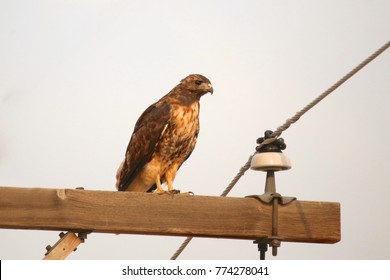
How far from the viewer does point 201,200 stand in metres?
5.26

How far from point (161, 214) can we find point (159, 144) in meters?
2.67

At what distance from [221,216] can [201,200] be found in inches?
6.5

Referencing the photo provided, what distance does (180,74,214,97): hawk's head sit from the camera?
819 cm

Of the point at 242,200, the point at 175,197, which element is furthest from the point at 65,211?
the point at 242,200

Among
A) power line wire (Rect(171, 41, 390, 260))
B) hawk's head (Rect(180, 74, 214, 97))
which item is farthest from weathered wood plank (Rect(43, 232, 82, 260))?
hawk's head (Rect(180, 74, 214, 97))

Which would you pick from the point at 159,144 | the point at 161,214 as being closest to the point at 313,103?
the point at 161,214

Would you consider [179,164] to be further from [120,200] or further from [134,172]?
[120,200]

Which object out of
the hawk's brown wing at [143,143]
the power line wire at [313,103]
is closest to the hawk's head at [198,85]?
the hawk's brown wing at [143,143]

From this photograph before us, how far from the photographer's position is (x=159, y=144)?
7797 millimetres

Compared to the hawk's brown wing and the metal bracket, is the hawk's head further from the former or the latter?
the metal bracket

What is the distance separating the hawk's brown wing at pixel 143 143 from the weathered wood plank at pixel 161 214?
2455mm

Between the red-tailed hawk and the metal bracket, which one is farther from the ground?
the red-tailed hawk

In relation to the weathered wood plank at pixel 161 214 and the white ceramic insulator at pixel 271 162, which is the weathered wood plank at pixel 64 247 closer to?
the weathered wood plank at pixel 161 214

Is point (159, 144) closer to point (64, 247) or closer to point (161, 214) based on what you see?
point (161, 214)
